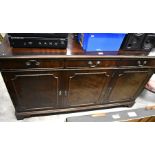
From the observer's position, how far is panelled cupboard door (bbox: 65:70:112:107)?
1.18m

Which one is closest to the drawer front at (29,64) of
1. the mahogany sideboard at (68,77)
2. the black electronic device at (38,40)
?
the mahogany sideboard at (68,77)

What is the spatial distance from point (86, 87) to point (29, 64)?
0.55 meters

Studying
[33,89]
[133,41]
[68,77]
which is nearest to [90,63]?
[68,77]

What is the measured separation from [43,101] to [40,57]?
0.53 metres

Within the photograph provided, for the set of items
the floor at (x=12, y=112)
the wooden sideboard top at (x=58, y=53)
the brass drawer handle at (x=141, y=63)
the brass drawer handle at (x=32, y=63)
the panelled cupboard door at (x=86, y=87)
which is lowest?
the floor at (x=12, y=112)

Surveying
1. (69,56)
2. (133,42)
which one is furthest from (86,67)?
(133,42)

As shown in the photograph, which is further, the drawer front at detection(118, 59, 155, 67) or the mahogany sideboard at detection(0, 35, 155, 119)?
the drawer front at detection(118, 59, 155, 67)

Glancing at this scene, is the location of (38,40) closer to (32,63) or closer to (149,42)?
(32,63)

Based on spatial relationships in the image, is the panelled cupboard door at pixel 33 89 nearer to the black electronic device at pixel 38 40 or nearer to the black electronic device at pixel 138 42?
the black electronic device at pixel 38 40

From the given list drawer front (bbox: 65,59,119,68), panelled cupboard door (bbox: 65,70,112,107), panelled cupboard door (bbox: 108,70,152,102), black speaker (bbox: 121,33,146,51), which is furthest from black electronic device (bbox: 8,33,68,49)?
panelled cupboard door (bbox: 108,70,152,102)

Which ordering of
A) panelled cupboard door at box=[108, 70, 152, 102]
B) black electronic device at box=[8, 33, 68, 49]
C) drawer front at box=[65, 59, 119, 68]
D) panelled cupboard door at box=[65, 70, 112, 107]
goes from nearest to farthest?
black electronic device at box=[8, 33, 68, 49]
drawer front at box=[65, 59, 119, 68]
panelled cupboard door at box=[65, 70, 112, 107]
panelled cupboard door at box=[108, 70, 152, 102]

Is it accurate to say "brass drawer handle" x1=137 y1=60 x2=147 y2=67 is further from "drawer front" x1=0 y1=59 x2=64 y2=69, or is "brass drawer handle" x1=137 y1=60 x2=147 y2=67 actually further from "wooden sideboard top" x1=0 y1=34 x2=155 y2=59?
"drawer front" x1=0 y1=59 x2=64 y2=69

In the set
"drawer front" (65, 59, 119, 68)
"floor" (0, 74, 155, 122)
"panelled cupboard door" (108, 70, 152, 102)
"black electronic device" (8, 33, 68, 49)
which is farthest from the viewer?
"floor" (0, 74, 155, 122)

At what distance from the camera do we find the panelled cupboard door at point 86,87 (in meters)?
1.18
